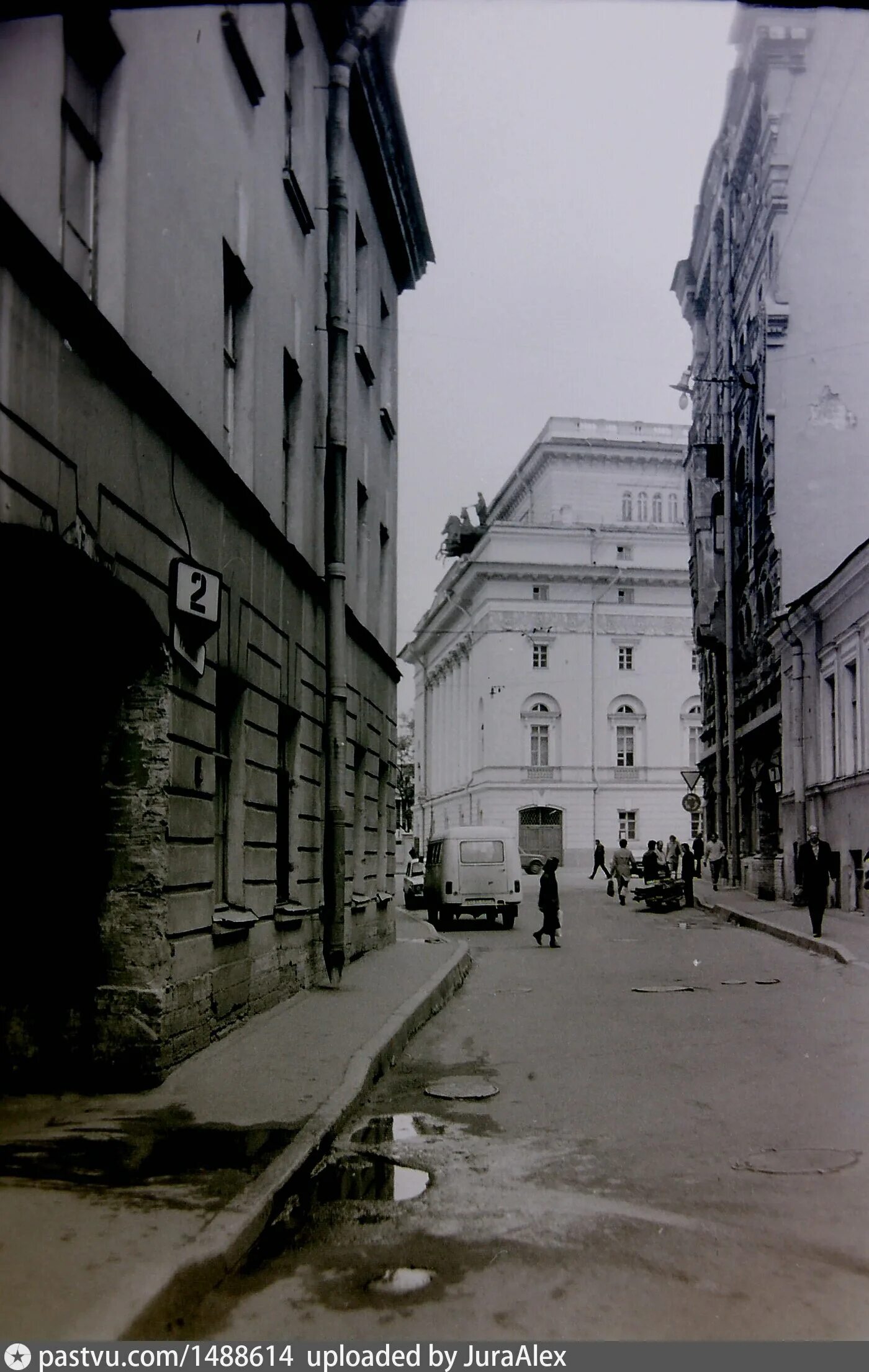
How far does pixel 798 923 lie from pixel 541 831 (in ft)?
142

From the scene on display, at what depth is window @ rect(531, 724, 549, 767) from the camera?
221 feet

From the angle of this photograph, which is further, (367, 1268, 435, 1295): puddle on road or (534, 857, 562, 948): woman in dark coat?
(534, 857, 562, 948): woman in dark coat

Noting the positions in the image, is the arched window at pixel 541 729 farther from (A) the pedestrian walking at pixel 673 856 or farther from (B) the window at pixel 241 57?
(B) the window at pixel 241 57

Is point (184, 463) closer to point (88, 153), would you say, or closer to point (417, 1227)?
point (88, 153)

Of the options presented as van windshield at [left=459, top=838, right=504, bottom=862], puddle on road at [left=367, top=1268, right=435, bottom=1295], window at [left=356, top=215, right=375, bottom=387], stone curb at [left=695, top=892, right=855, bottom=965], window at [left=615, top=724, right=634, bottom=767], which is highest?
window at [left=356, top=215, right=375, bottom=387]

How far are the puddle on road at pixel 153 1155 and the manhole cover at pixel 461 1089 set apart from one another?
1998 millimetres

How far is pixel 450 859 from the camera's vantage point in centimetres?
2817

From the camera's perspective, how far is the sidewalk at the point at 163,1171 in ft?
14.0

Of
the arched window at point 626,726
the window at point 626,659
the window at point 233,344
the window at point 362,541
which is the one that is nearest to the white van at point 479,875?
the window at point 362,541

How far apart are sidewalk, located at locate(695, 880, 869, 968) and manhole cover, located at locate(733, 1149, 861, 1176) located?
31.6 feet

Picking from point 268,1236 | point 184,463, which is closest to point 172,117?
point 184,463

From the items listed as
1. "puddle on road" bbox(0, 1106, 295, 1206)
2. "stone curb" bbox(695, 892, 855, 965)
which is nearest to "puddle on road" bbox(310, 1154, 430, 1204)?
"puddle on road" bbox(0, 1106, 295, 1206)

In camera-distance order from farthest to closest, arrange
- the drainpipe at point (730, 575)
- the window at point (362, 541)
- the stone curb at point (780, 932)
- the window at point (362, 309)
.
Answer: the drainpipe at point (730, 575) < the window at point (362, 541) < the window at point (362, 309) < the stone curb at point (780, 932)

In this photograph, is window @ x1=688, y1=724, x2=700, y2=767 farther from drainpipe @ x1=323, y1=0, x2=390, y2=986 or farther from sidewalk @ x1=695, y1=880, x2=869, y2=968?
drainpipe @ x1=323, y1=0, x2=390, y2=986
